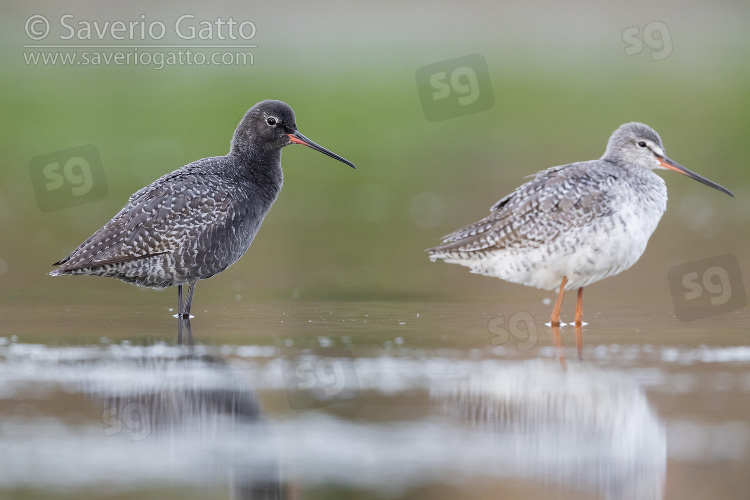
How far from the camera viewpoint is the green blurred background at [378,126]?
446 inches

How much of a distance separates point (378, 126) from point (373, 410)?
1604cm

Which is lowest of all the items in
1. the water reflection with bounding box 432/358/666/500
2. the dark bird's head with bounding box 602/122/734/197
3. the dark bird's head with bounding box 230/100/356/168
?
the water reflection with bounding box 432/358/666/500

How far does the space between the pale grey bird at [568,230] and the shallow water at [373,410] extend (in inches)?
23.3

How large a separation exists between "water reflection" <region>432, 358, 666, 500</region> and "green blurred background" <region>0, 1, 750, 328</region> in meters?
3.25

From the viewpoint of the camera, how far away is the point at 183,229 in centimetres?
878

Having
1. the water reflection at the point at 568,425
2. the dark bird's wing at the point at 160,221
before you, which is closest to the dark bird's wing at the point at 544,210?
the dark bird's wing at the point at 160,221

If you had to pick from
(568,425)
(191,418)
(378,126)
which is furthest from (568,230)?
(378,126)

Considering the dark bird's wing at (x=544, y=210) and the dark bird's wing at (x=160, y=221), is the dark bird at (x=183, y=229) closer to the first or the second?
the dark bird's wing at (x=160, y=221)

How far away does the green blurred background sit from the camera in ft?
37.1

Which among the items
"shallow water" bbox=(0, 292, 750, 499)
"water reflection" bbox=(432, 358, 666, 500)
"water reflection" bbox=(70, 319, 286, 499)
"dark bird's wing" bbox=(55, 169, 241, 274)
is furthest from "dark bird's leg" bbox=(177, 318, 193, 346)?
"water reflection" bbox=(432, 358, 666, 500)

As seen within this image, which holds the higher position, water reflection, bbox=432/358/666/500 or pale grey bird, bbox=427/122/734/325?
pale grey bird, bbox=427/122/734/325

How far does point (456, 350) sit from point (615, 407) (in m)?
1.65

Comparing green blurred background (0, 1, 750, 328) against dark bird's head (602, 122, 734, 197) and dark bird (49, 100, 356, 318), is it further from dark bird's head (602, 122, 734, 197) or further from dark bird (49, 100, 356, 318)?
dark bird's head (602, 122, 734, 197)

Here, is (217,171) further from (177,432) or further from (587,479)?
(587,479)
